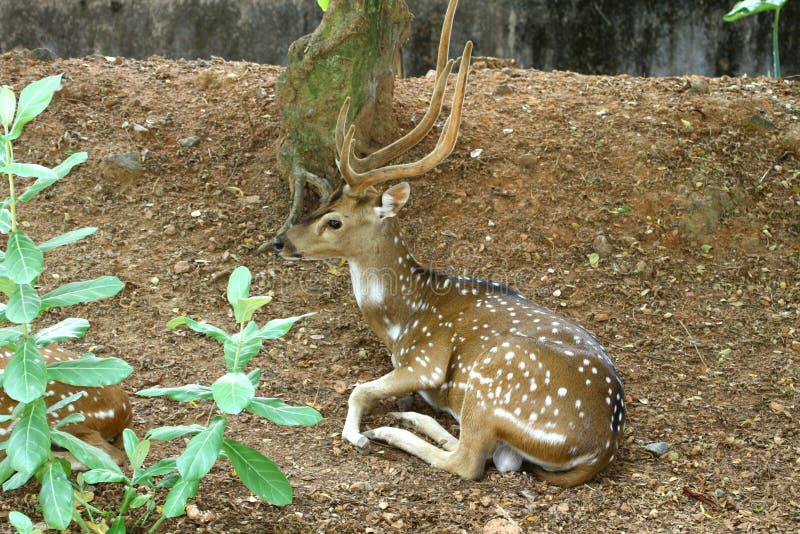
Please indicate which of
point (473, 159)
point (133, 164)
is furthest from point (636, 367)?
point (133, 164)

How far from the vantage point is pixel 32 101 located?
3.33m

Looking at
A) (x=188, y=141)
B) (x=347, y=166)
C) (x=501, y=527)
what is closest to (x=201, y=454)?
(x=501, y=527)

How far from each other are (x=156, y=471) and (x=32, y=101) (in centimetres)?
142

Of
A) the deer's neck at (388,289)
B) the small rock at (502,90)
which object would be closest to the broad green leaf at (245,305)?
the deer's neck at (388,289)

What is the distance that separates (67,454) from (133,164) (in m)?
2.98

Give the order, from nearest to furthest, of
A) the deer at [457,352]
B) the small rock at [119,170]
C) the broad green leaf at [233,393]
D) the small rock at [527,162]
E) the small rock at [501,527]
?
the broad green leaf at [233,393] < the small rock at [501,527] < the deer at [457,352] < the small rock at [119,170] < the small rock at [527,162]

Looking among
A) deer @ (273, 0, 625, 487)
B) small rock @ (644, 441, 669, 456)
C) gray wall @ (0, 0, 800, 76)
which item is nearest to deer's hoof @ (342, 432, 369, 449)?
deer @ (273, 0, 625, 487)

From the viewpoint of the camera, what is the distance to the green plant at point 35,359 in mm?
3154

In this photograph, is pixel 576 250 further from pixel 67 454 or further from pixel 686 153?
pixel 67 454

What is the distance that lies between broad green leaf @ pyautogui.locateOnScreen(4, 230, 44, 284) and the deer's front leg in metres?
2.08

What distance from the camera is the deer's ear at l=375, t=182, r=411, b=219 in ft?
17.3

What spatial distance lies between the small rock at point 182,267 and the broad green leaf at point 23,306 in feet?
8.68

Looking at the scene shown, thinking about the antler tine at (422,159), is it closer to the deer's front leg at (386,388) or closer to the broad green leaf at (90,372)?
the deer's front leg at (386,388)

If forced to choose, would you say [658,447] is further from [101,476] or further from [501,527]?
[101,476]
